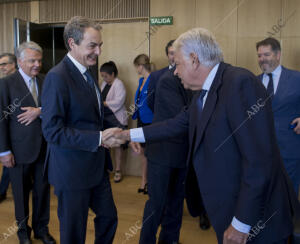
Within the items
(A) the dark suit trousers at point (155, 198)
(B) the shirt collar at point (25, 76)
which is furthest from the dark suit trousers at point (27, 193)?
(A) the dark suit trousers at point (155, 198)

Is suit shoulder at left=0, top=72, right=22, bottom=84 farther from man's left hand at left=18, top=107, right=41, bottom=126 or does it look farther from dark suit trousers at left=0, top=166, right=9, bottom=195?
dark suit trousers at left=0, top=166, right=9, bottom=195

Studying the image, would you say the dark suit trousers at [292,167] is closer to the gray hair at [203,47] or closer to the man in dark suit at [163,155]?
the man in dark suit at [163,155]

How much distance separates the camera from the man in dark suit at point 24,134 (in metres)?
2.89

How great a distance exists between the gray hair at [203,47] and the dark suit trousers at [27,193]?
2.03 meters

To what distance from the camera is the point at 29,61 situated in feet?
9.58

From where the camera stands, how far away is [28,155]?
9.66ft

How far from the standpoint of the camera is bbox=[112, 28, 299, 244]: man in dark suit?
1350mm

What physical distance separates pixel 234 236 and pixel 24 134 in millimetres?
2176

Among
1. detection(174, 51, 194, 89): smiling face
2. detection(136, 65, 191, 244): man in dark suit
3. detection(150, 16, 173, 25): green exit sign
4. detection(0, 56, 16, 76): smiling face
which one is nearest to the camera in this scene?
detection(174, 51, 194, 89): smiling face

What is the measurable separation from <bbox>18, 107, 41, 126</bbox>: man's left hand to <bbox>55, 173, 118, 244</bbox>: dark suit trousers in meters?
0.98

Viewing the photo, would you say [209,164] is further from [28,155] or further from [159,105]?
[28,155]

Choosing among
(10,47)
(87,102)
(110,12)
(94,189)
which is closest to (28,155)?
(94,189)

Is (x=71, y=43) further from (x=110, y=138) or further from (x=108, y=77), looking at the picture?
(x=108, y=77)

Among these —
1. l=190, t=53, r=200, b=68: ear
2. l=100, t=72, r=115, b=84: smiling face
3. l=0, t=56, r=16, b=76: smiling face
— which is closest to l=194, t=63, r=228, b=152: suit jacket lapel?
l=190, t=53, r=200, b=68: ear
